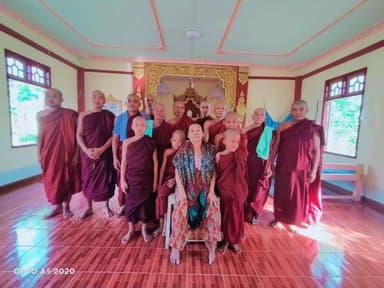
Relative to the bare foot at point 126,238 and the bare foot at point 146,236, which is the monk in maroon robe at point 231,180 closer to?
the bare foot at point 146,236

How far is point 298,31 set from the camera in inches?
145

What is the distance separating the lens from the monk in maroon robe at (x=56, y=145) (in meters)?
2.40

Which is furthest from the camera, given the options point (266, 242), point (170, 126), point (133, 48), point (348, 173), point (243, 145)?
point (133, 48)

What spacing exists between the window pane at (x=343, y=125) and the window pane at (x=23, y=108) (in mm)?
6542

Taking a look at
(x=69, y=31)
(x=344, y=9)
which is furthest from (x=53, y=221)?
(x=344, y=9)

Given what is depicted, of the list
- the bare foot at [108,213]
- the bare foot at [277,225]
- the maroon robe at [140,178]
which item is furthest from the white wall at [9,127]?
the bare foot at [277,225]

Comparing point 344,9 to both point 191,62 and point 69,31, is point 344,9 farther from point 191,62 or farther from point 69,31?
point 69,31

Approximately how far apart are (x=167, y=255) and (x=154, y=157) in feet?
3.11

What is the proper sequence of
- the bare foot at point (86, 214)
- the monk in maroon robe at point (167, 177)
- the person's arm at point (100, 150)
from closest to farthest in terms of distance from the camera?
the monk in maroon robe at point (167, 177), the person's arm at point (100, 150), the bare foot at point (86, 214)

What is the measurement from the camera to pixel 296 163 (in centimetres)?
227

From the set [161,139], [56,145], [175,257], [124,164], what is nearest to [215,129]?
[161,139]

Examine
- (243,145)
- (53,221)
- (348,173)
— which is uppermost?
(243,145)

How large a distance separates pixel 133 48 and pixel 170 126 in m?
3.43

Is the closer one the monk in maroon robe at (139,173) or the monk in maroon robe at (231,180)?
the monk in maroon robe at (231,180)
